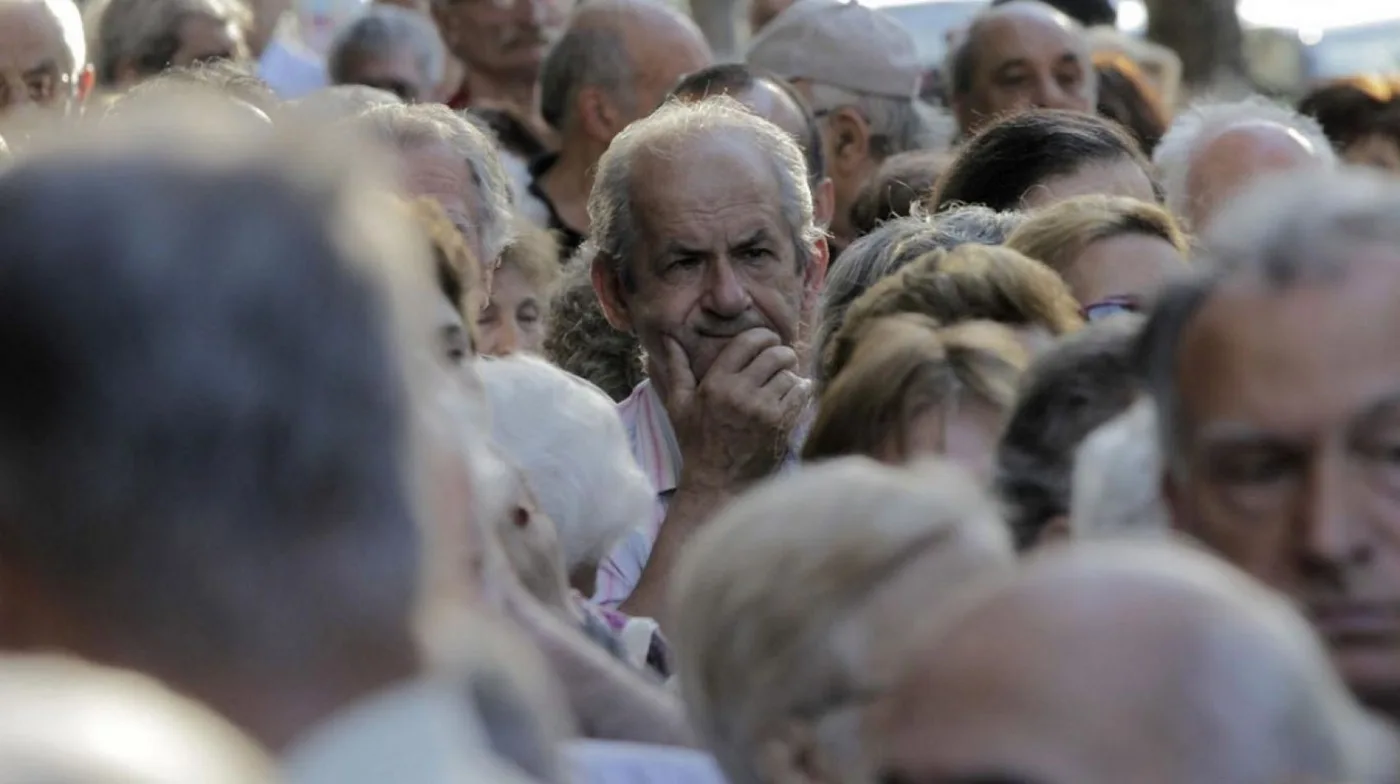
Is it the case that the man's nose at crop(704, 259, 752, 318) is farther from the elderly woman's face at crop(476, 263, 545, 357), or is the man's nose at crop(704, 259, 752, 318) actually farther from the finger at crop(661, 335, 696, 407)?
the elderly woman's face at crop(476, 263, 545, 357)

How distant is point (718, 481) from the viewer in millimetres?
4832

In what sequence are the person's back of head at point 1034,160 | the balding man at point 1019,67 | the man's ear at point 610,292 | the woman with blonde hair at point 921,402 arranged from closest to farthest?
the woman with blonde hair at point 921,402 < the man's ear at point 610,292 < the person's back of head at point 1034,160 < the balding man at point 1019,67

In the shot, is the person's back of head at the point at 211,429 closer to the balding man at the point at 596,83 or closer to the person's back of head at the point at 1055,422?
the person's back of head at the point at 1055,422

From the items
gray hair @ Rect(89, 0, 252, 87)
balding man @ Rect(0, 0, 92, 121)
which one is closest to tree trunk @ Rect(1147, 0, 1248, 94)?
gray hair @ Rect(89, 0, 252, 87)

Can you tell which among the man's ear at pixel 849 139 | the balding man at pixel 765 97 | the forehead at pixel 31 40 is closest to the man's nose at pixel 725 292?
the balding man at pixel 765 97

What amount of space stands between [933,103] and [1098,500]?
7.75 m

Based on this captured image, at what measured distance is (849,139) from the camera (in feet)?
27.4

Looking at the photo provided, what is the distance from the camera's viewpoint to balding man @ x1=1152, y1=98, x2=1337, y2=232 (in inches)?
255

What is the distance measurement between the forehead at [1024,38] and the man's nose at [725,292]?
3.31 metres

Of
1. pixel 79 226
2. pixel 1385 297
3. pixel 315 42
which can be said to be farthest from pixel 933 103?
pixel 79 226

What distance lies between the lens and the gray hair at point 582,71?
26.6 ft

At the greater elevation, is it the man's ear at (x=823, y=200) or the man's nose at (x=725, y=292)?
the man's nose at (x=725, y=292)

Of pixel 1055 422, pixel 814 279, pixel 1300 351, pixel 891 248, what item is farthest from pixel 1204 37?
pixel 1300 351

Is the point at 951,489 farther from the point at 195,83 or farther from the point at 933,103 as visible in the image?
the point at 933,103
